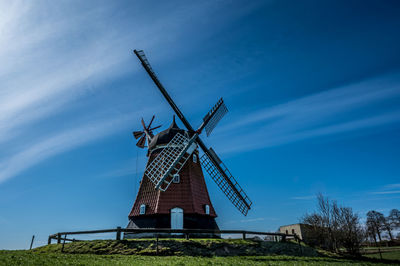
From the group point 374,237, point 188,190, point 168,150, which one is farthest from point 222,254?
point 374,237

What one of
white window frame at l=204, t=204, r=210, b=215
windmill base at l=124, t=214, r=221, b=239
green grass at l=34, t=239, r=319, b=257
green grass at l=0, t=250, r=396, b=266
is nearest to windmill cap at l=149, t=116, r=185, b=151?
windmill base at l=124, t=214, r=221, b=239

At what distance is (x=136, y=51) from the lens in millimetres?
18797

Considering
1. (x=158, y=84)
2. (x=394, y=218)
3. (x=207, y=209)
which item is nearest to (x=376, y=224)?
(x=394, y=218)

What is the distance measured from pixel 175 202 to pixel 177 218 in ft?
3.44

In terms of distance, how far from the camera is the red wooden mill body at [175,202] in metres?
16.4

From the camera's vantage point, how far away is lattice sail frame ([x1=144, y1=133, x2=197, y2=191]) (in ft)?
56.3

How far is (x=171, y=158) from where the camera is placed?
1738cm

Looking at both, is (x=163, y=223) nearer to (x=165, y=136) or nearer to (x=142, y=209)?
(x=142, y=209)

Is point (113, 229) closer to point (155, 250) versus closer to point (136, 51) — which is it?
point (155, 250)

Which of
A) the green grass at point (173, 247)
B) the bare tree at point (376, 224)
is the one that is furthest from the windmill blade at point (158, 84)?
the bare tree at point (376, 224)

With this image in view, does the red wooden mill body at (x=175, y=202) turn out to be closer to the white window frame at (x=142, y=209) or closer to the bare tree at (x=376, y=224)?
the white window frame at (x=142, y=209)

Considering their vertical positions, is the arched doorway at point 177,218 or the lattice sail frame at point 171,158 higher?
the lattice sail frame at point 171,158

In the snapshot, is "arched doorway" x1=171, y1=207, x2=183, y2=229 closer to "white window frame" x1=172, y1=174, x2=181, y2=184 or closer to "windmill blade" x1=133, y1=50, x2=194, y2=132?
"white window frame" x1=172, y1=174, x2=181, y2=184

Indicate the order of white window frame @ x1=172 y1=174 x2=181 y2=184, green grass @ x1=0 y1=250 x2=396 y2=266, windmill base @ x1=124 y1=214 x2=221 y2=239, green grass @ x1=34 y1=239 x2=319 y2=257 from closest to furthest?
green grass @ x1=0 y1=250 x2=396 y2=266 < green grass @ x1=34 y1=239 x2=319 y2=257 < windmill base @ x1=124 y1=214 x2=221 y2=239 < white window frame @ x1=172 y1=174 x2=181 y2=184
